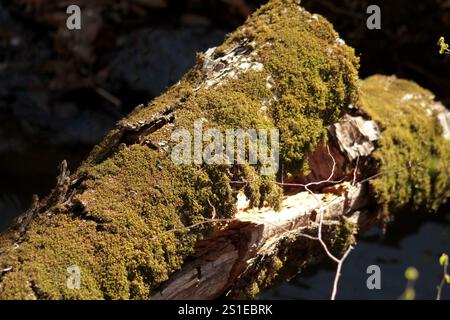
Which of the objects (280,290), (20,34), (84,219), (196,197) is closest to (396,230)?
(280,290)

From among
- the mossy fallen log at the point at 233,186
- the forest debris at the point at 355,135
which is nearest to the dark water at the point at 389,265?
the mossy fallen log at the point at 233,186

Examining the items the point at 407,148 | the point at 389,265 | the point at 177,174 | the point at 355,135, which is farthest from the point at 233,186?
the point at 389,265

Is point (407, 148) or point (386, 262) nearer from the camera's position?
point (407, 148)

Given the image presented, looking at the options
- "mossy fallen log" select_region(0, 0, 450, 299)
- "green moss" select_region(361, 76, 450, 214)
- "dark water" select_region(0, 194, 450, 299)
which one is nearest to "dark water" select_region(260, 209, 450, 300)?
"dark water" select_region(0, 194, 450, 299)

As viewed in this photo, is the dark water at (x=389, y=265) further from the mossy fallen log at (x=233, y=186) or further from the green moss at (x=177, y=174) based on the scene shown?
the green moss at (x=177, y=174)

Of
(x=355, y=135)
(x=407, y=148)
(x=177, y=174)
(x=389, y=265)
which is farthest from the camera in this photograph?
(x=389, y=265)

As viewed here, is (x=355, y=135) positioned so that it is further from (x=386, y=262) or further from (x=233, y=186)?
(x=386, y=262)

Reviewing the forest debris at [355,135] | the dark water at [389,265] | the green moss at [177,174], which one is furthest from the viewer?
the dark water at [389,265]

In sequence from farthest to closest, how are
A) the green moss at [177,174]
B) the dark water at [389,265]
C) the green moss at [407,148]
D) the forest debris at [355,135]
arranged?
1. the dark water at [389,265]
2. the green moss at [407,148]
3. the forest debris at [355,135]
4. the green moss at [177,174]
